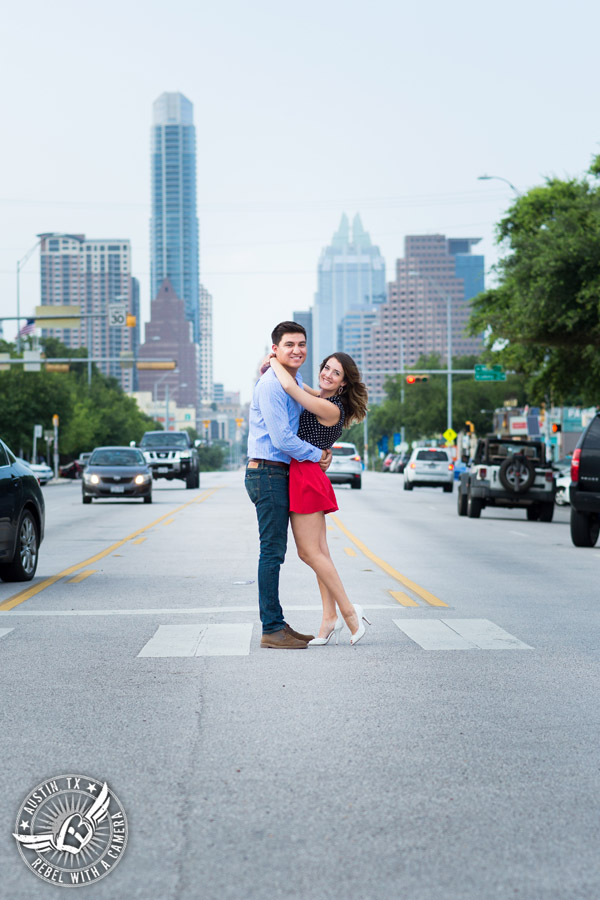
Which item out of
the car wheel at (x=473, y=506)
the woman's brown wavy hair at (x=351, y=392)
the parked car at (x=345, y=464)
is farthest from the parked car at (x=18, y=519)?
the parked car at (x=345, y=464)

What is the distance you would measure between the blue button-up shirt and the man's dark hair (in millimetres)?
236

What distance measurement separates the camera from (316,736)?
244 inches

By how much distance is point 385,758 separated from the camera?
5.77 meters

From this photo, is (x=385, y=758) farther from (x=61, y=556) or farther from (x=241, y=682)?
(x=61, y=556)

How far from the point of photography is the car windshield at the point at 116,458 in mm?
34906

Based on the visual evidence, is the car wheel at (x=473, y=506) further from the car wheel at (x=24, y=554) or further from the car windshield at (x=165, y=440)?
the car windshield at (x=165, y=440)

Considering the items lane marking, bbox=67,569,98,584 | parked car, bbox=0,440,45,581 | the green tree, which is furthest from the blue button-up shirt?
the green tree

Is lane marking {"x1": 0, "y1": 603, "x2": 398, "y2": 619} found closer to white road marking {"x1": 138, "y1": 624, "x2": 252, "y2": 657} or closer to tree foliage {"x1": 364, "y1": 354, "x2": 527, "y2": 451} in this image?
white road marking {"x1": 138, "y1": 624, "x2": 252, "y2": 657}

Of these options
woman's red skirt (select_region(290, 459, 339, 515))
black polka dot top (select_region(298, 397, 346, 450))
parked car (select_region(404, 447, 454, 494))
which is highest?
black polka dot top (select_region(298, 397, 346, 450))

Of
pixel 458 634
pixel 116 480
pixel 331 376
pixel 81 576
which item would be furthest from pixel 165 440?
pixel 331 376

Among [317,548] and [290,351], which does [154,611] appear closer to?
[317,548]

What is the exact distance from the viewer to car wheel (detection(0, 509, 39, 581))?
44.3ft

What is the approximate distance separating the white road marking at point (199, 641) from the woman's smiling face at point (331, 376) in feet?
6.05

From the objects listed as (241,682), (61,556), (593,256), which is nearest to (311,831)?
(241,682)
